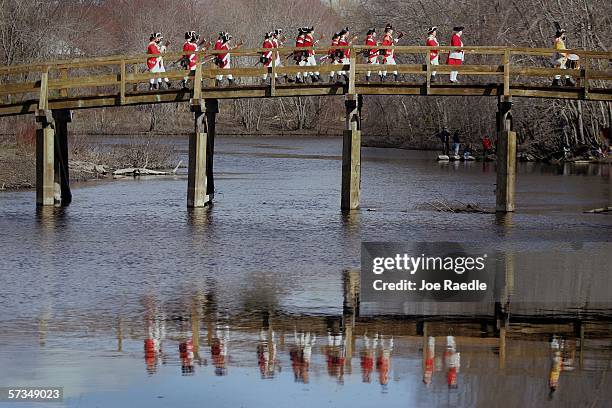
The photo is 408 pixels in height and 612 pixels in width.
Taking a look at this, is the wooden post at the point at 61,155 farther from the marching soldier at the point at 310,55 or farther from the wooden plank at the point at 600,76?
the wooden plank at the point at 600,76

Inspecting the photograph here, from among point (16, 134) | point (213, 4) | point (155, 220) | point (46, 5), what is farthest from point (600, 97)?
point (213, 4)

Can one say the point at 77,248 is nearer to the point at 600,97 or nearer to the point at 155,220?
the point at 155,220

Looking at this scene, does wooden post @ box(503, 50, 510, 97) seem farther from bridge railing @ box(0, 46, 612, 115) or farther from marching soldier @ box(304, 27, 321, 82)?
marching soldier @ box(304, 27, 321, 82)

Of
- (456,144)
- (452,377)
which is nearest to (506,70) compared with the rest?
(452,377)

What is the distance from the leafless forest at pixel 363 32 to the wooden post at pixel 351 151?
22981 millimetres

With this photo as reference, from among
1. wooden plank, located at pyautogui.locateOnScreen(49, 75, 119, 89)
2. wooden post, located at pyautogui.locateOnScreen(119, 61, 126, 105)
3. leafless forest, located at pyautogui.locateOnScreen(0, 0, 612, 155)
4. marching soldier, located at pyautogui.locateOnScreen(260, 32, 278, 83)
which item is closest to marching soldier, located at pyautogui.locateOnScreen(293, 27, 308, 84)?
marching soldier, located at pyautogui.locateOnScreen(260, 32, 278, 83)

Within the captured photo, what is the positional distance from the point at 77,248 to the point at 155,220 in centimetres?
685

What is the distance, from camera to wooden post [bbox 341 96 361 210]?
124ft

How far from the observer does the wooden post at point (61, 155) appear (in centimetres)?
4038

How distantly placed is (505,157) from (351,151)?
4.40 metres

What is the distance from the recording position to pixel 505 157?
38125 mm

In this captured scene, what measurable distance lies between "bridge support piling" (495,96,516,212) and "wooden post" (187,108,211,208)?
8432 mm

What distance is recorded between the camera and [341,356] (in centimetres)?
1756

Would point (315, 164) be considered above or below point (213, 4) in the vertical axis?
below
